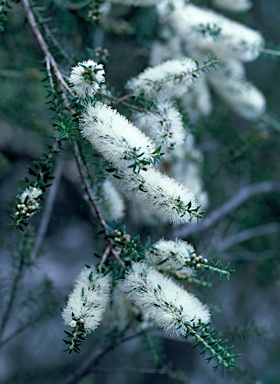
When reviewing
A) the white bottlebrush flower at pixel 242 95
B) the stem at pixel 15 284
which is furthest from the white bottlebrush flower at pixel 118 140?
the white bottlebrush flower at pixel 242 95

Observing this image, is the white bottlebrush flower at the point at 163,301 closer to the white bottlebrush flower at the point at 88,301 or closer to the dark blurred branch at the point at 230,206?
the white bottlebrush flower at the point at 88,301

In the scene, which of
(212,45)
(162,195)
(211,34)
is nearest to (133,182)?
(162,195)

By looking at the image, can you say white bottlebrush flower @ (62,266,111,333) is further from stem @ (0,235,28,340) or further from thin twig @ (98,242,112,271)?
stem @ (0,235,28,340)

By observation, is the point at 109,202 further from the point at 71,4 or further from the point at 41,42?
the point at 71,4

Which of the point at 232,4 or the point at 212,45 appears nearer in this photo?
the point at 212,45

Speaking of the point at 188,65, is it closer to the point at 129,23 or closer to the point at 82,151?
the point at 82,151

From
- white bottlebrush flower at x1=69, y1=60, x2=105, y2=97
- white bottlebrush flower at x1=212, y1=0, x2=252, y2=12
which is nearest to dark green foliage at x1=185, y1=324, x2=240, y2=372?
white bottlebrush flower at x1=69, y1=60, x2=105, y2=97
